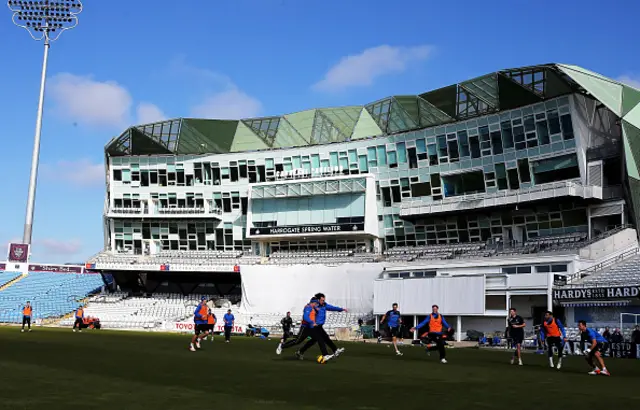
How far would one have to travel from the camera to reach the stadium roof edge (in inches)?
2247

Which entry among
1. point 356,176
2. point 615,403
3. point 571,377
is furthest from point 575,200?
point 615,403

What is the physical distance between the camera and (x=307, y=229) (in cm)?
7550

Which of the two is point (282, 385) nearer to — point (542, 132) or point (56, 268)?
point (542, 132)

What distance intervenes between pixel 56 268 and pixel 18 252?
191 inches

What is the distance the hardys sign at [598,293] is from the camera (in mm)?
42906

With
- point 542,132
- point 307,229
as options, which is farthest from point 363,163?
point 542,132

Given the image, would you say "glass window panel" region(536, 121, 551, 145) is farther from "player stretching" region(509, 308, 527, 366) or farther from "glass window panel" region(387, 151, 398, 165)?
"player stretching" region(509, 308, 527, 366)

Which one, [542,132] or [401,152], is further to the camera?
[401,152]

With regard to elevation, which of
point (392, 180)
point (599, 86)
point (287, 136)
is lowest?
point (392, 180)

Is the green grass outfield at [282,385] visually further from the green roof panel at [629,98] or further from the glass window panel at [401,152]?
the glass window panel at [401,152]

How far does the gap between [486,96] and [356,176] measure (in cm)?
1568

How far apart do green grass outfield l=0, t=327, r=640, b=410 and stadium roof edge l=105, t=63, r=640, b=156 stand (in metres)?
39.1

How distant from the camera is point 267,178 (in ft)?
264

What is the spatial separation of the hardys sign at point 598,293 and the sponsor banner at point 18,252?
57.7 metres
